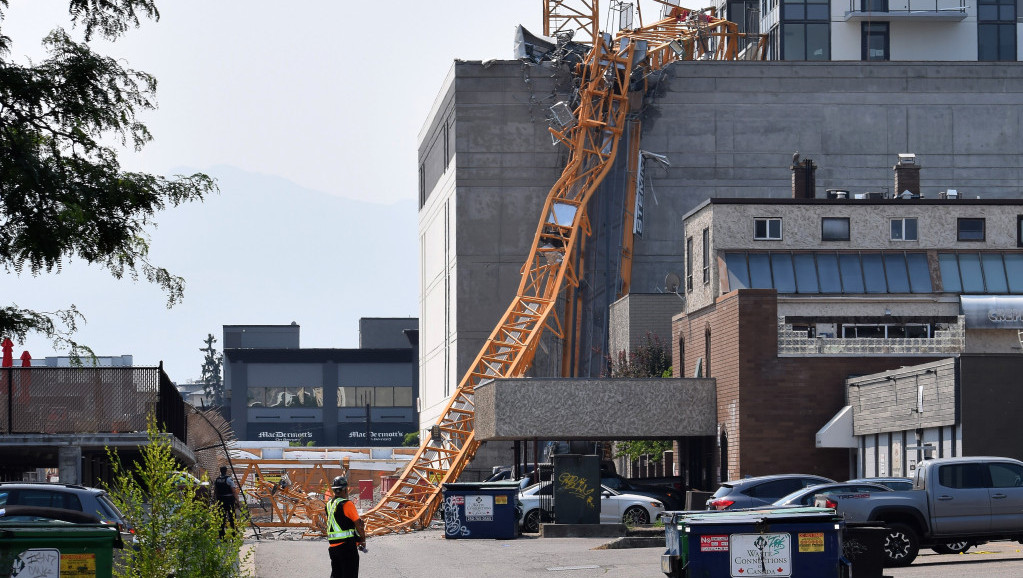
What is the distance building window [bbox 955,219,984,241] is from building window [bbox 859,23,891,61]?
62.0 metres

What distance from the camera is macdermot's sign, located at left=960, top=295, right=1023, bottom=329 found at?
1885 inches

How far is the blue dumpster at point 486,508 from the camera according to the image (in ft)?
126

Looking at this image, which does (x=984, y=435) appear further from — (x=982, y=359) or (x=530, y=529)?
(x=530, y=529)

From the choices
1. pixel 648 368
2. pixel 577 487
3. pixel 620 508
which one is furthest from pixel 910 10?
pixel 577 487

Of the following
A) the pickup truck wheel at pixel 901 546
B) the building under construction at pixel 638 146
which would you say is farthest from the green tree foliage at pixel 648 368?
the pickup truck wheel at pixel 901 546

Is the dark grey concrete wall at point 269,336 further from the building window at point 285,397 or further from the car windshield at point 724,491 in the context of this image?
the car windshield at point 724,491

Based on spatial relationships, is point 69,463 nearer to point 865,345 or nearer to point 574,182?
point 865,345

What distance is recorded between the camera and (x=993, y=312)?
48125mm

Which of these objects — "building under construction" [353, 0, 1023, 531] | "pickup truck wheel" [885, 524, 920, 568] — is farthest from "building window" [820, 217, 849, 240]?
"pickup truck wheel" [885, 524, 920, 568]

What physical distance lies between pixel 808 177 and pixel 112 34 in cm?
4116

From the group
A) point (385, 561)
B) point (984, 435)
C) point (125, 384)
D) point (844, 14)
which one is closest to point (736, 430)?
point (984, 435)

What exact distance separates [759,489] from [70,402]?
13.9 m

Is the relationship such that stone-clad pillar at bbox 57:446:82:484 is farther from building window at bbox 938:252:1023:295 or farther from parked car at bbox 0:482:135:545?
building window at bbox 938:252:1023:295

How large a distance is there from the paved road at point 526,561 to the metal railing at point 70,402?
4069mm
